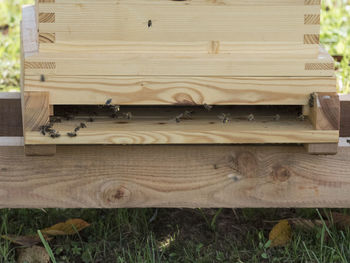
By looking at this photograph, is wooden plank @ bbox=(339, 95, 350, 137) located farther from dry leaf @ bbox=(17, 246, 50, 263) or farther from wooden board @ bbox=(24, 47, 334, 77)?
dry leaf @ bbox=(17, 246, 50, 263)

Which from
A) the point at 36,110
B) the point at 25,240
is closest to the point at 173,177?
the point at 36,110

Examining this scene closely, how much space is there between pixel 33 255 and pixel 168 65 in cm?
113

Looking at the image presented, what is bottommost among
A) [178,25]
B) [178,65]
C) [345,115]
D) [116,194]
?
[116,194]

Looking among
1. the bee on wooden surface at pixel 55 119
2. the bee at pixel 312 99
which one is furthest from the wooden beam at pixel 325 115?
the bee on wooden surface at pixel 55 119

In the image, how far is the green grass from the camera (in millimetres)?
2635

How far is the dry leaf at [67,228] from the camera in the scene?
278cm

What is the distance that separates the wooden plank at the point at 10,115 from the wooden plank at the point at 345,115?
1.46 m

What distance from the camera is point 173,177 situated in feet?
7.50

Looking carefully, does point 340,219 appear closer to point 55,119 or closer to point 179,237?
point 179,237

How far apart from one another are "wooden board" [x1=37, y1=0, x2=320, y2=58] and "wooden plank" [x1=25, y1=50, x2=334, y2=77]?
5 cm

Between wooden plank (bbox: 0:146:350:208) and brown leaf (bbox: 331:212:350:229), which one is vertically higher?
wooden plank (bbox: 0:146:350:208)

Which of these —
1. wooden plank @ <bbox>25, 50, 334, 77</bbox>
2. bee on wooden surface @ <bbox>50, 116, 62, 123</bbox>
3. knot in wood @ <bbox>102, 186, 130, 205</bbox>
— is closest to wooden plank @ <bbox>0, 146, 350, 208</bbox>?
knot in wood @ <bbox>102, 186, 130, 205</bbox>

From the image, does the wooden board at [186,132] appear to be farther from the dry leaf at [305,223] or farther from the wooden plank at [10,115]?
the dry leaf at [305,223]

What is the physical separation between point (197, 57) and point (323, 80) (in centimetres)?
47
